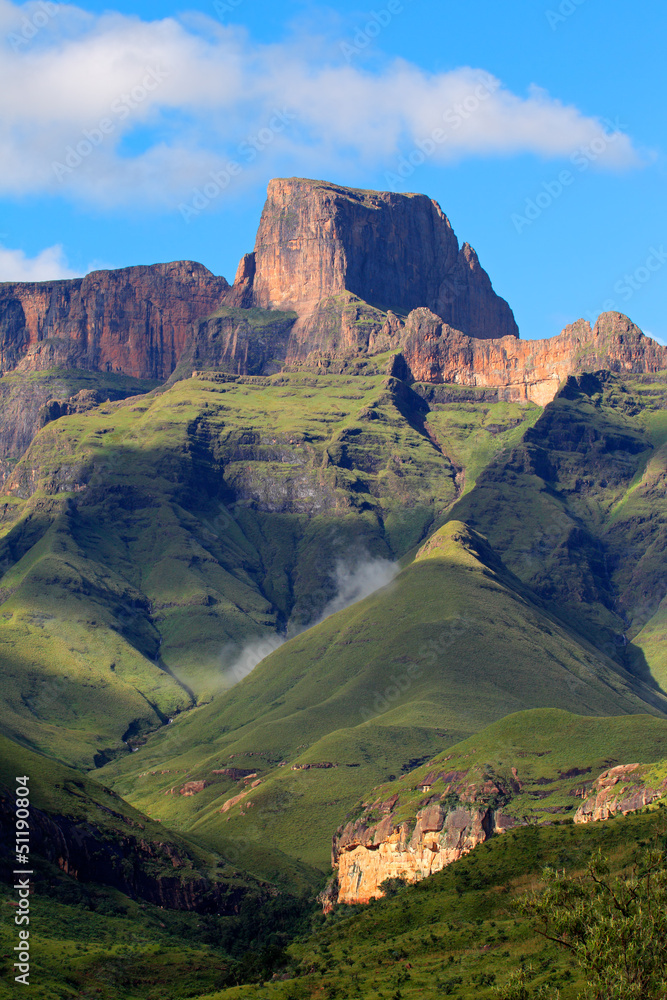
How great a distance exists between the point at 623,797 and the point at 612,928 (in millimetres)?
113113

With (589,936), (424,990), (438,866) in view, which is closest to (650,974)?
(589,936)

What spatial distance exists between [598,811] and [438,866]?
25066mm

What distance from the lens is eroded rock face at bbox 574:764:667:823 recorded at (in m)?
179

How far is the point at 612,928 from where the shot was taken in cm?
7862

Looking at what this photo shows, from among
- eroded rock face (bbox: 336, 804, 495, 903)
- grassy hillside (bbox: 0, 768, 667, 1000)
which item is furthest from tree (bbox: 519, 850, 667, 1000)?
eroded rock face (bbox: 336, 804, 495, 903)

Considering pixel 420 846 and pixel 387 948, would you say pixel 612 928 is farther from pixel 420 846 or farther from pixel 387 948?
pixel 420 846

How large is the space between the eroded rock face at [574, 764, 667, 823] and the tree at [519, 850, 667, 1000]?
303 ft

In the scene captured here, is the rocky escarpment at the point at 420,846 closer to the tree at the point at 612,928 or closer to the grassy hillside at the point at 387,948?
the grassy hillside at the point at 387,948

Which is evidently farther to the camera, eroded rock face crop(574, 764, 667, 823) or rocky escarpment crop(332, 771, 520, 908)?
rocky escarpment crop(332, 771, 520, 908)

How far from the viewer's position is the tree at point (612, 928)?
77.5m

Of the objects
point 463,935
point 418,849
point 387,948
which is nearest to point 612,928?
point 463,935

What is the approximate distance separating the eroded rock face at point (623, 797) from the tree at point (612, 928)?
92378mm

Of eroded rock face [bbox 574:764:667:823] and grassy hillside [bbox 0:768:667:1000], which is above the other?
eroded rock face [bbox 574:764:667:823]

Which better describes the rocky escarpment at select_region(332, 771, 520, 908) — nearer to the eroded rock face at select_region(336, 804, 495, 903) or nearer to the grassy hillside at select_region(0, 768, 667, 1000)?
the eroded rock face at select_region(336, 804, 495, 903)
